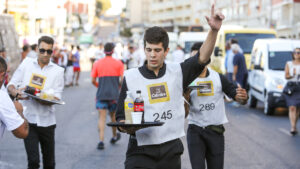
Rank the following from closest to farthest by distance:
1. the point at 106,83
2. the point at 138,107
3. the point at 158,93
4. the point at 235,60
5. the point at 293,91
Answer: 1. the point at 138,107
2. the point at 158,93
3. the point at 106,83
4. the point at 293,91
5. the point at 235,60

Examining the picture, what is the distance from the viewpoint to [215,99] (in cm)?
634

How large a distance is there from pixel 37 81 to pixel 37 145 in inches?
29.5

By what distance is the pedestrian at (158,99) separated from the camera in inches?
180

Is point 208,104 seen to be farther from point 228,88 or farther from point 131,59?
point 131,59

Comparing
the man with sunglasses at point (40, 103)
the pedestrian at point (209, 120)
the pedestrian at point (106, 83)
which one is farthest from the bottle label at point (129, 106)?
the pedestrian at point (106, 83)

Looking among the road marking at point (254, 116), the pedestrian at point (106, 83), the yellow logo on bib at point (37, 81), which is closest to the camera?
the yellow logo on bib at point (37, 81)

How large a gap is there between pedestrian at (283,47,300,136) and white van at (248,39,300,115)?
2.61 meters

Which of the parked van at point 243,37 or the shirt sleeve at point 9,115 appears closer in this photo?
the shirt sleeve at point 9,115

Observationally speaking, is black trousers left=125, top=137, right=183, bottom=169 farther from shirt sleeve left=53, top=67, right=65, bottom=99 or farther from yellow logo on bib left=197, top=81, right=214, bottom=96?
shirt sleeve left=53, top=67, right=65, bottom=99

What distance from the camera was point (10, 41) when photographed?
20.0 metres

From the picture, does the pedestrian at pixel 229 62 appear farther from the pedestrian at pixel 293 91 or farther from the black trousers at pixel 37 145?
the black trousers at pixel 37 145

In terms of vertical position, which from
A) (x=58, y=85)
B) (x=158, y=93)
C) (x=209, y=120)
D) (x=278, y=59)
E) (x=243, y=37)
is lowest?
(x=278, y=59)

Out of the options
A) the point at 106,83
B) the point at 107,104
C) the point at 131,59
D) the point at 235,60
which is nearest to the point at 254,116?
the point at 235,60

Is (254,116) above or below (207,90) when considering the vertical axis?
below
